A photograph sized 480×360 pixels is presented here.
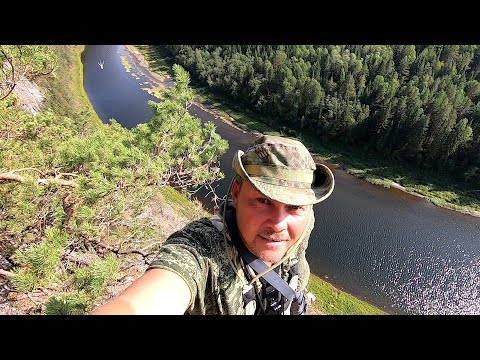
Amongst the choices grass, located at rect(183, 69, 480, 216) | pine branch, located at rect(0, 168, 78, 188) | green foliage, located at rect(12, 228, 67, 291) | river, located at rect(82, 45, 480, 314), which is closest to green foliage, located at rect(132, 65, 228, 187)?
pine branch, located at rect(0, 168, 78, 188)

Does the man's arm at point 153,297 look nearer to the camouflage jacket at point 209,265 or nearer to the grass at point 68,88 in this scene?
the camouflage jacket at point 209,265

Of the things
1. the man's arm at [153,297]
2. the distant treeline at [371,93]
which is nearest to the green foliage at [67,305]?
the man's arm at [153,297]

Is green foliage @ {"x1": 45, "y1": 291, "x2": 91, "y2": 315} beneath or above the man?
Result: beneath

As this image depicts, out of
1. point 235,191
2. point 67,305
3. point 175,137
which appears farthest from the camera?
point 175,137

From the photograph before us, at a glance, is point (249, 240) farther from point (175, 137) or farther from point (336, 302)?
point (336, 302)

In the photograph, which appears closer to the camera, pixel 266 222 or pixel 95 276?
pixel 266 222

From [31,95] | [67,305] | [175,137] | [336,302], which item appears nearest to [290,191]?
[67,305]

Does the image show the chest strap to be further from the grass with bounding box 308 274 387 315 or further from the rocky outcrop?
the rocky outcrop
